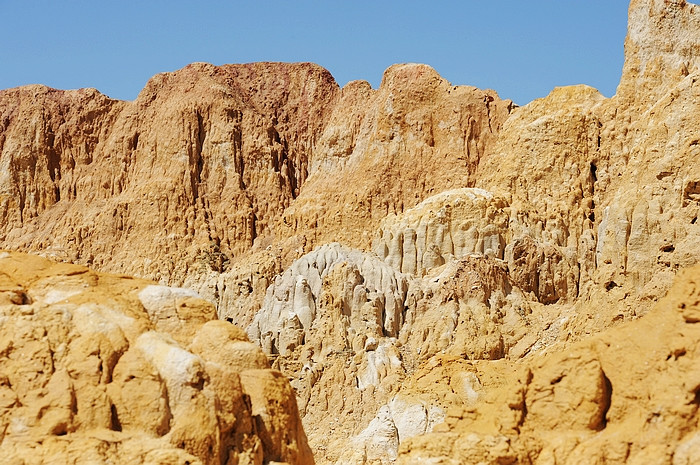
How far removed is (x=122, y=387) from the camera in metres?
25.2

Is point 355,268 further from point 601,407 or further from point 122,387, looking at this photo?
point 601,407

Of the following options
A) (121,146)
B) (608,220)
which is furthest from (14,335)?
(121,146)

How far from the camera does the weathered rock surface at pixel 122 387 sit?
79.6 ft

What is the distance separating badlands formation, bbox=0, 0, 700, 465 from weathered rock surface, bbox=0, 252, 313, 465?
4 centimetres

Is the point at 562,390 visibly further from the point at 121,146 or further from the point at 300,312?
the point at 121,146

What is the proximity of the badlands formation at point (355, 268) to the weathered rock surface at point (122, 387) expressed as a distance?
0.04 metres

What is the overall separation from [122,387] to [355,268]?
61.5 m

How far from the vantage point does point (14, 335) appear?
999 inches

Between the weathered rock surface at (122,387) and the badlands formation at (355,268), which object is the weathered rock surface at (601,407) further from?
the weathered rock surface at (122,387)

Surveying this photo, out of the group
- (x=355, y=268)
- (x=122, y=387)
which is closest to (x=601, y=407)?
(x=122, y=387)

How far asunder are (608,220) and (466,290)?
33.6 feet

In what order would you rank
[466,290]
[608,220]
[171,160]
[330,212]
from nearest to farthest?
[608,220] → [466,290] → [330,212] → [171,160]

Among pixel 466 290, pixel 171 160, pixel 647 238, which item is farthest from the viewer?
pixel 171 160

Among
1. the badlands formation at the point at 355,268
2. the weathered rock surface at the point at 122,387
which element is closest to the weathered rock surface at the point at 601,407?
the badlands formation at the point at 355,268
